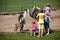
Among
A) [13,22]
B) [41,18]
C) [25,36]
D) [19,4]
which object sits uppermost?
[41,18]

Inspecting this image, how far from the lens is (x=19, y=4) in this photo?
55.7 feet

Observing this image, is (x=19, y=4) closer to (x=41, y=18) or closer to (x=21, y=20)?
(x=21, y=20)

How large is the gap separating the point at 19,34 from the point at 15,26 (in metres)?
0.99

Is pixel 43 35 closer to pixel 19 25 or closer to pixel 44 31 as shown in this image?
pixel 44 31

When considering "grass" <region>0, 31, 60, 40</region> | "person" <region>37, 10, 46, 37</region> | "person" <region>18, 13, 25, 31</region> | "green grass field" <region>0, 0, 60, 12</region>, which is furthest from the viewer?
"green grass field" <region>0, 0, 60, 12</region>

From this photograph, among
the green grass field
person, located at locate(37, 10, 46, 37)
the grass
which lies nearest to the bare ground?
the grass

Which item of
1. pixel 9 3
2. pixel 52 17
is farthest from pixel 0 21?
pixel 9 3

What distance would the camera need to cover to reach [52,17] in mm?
14047

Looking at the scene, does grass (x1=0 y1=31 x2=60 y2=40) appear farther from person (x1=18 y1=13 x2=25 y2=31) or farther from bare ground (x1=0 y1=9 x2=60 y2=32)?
bare ground (x1=0 y1=9 x2=60 y2=32)

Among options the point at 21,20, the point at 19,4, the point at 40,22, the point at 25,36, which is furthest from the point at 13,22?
the point at 19,4

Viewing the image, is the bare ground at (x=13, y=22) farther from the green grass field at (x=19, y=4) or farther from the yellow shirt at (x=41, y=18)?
the green grass field at (x=19, y=4)

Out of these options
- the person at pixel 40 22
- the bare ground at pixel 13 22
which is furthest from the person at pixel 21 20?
the person at pixel 40 22

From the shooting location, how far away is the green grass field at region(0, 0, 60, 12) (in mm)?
15891

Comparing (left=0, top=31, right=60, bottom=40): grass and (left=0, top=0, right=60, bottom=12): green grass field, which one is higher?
(left=0, top=0, right=60, bottom=12): green grass field
